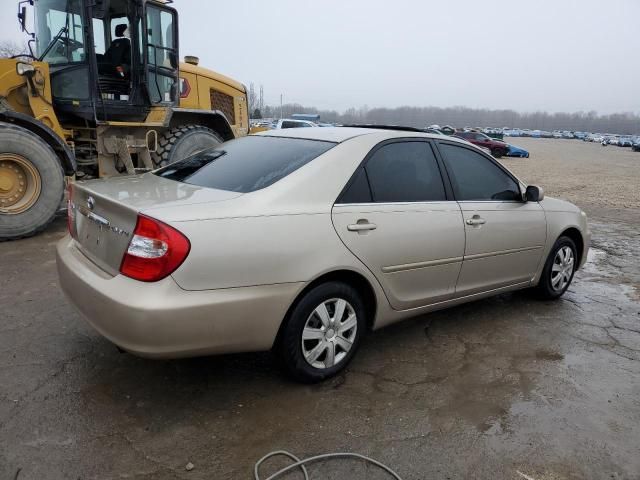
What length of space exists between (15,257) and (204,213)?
394 cm

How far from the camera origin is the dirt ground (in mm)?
2459

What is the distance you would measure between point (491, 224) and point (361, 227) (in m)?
1.36

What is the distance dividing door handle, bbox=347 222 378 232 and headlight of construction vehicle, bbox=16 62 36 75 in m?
5.36

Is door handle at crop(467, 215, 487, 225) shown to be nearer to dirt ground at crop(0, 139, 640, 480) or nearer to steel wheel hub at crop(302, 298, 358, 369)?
dirt ground at crop(0, 139, 640, 480)

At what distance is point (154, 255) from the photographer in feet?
8.20

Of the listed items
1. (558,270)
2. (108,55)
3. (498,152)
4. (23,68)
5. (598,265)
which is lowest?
(498,152)

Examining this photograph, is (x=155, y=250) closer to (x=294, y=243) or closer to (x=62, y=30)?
(x=294, y=243)

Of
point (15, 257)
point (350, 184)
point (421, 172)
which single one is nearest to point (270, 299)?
point (350, 184)

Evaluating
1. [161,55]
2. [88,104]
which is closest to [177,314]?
[88,104]

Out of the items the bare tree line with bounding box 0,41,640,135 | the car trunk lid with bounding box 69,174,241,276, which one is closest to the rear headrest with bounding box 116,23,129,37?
the car trunk lid with bounding box 69,174,241,276

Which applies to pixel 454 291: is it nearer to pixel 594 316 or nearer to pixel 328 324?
pixel 328 324

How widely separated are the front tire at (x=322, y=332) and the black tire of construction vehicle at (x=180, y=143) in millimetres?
5132

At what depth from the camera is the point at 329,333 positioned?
3086 mm

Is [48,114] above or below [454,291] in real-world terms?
above
